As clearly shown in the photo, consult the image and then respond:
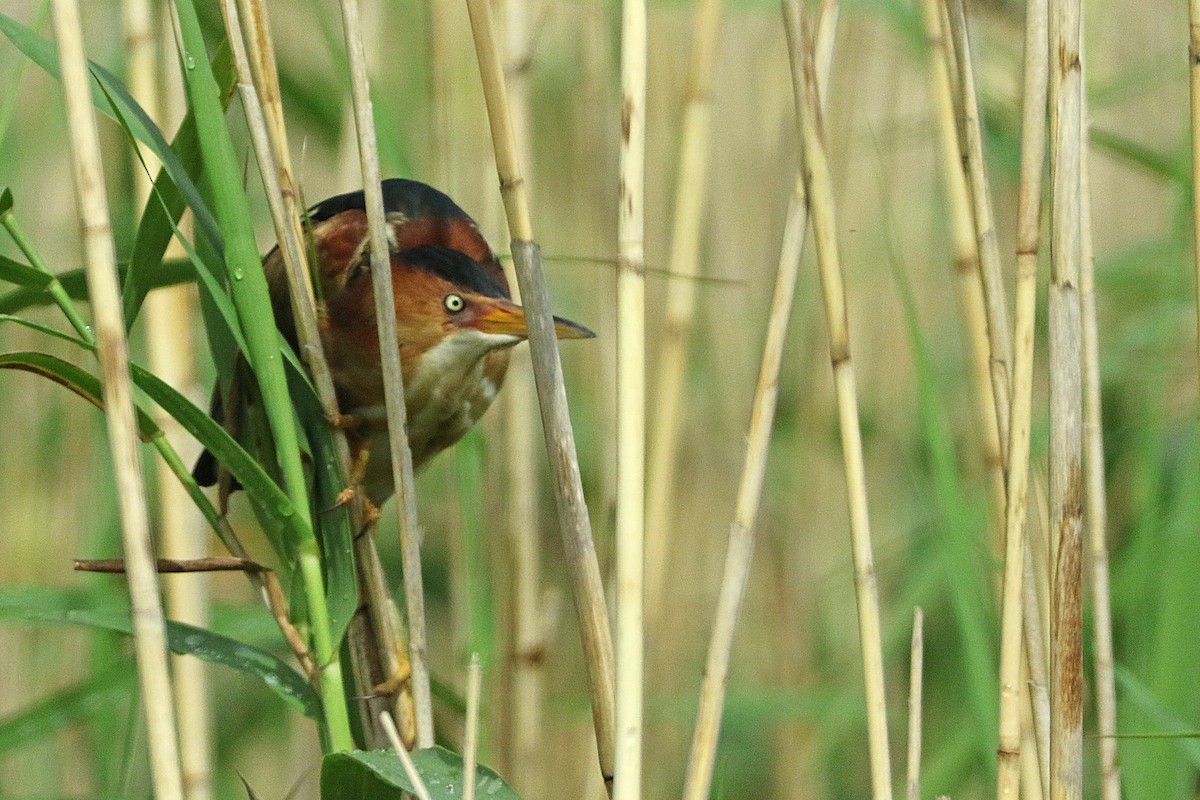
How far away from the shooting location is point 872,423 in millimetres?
1729

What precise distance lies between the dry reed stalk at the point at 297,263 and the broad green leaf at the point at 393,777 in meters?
0.09

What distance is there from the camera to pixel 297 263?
79 cm

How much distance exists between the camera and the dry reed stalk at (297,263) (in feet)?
2.49

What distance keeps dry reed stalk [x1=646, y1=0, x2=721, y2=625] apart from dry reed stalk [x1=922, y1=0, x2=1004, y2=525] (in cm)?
19

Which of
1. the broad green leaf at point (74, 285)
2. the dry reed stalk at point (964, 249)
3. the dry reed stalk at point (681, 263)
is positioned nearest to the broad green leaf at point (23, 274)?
the broad green leaf at point (74, 285)

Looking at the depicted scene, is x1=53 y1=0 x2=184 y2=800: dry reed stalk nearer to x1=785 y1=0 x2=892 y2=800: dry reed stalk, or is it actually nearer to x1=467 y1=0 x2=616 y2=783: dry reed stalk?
x1=467 y1=0 x2=616 y2=783: dry reed stalk

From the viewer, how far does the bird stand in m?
1.12

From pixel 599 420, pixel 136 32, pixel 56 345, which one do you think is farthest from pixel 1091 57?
pixel 56 345

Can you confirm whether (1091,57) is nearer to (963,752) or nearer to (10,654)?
(963,752)

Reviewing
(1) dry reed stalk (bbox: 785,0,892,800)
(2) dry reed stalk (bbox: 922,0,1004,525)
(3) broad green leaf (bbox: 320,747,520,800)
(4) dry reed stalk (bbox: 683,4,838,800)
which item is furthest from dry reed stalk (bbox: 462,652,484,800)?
(2) dry reed stalk (bbox: 922,0,1004,525)

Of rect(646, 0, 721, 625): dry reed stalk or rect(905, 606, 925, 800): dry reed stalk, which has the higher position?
rect(646, 0, 721, 625): dry reed stalk

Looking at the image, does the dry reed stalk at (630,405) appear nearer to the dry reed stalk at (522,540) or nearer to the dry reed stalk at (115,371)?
the dry reed stalk at (115,371)

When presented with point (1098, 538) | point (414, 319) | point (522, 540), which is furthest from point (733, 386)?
point (1098, 538)

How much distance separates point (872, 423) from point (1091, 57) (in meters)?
0.52
